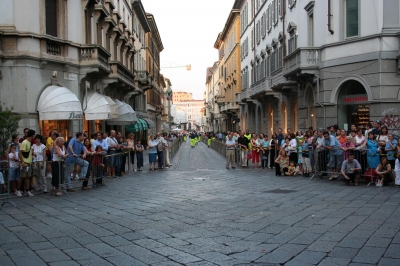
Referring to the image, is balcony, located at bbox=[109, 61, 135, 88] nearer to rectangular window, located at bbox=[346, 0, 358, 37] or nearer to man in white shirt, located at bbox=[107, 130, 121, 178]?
man in white shirt, located at bbox=[107, 130, 121, 178]

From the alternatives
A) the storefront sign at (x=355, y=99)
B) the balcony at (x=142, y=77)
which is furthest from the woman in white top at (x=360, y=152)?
the balcony at (x=142, y=77)

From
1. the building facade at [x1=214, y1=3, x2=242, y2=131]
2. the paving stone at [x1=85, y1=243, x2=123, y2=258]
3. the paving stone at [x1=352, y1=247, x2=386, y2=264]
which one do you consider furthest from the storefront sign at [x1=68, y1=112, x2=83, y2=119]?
the building facade at [x1=214, y1=3, x2=242, y2=131]

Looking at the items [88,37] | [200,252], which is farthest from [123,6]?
Answer: [200,252]

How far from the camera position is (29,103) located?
18500 millimetres

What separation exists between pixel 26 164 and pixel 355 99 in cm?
1474

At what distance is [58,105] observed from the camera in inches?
747

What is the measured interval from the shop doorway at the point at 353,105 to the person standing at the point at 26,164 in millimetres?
14259

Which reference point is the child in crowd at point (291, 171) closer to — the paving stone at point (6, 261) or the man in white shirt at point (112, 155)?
the man in white shirt at point (112, 155)

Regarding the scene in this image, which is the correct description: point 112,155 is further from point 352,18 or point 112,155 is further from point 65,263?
point 352,18

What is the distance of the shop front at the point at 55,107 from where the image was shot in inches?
738

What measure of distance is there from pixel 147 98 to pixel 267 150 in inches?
1385

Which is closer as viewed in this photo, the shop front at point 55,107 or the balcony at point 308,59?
the shop front at point 55,107

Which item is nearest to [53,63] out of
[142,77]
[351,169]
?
[351,169]

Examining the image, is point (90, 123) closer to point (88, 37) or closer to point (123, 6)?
point (88, 37)
